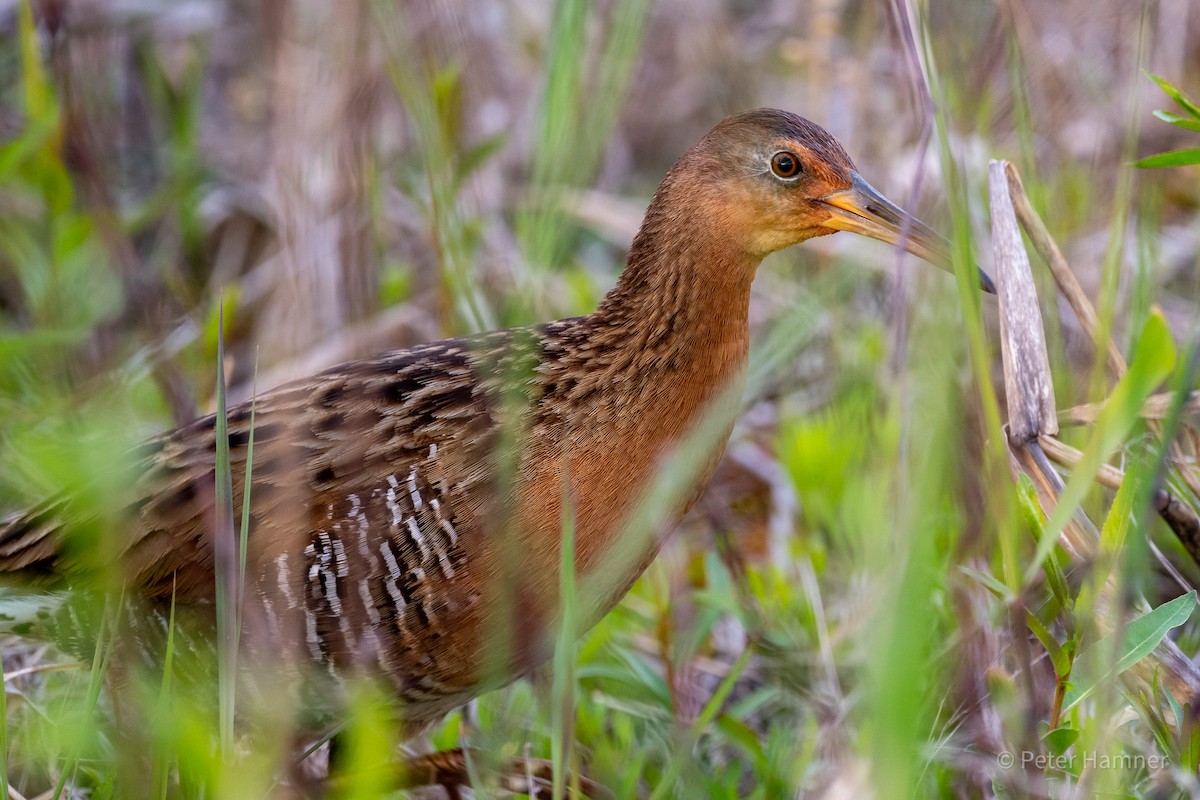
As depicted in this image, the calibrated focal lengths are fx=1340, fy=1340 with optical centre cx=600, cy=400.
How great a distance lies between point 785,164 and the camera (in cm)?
246

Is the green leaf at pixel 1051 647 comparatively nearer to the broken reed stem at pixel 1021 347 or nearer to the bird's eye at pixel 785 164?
the broken reed stem at pixel 1021 347

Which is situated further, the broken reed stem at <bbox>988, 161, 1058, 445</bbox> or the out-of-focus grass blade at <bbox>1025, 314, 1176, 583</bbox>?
the broken reed stem at <bbox>988, 161, 1058, 445</bbox>

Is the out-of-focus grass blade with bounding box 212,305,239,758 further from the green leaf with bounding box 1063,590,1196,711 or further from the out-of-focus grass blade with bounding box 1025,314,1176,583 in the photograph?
the green leaf with bounding box 1063,590,1196,711

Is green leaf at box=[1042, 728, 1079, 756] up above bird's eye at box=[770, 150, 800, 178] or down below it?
below

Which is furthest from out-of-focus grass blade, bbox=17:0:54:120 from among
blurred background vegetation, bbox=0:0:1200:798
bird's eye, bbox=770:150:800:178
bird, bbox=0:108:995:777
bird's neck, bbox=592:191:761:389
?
bird's eye, bbox=770:150:800:178

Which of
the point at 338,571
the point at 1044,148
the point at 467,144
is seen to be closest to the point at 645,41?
the point at 467,144

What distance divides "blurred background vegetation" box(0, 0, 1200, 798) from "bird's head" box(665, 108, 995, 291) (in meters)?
0.17

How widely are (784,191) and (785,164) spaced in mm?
51

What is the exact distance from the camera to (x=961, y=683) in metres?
1.89

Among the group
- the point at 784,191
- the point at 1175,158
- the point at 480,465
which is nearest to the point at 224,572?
the point at 480,465

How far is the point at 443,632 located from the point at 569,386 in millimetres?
482

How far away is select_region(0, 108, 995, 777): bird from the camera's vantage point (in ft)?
7.30

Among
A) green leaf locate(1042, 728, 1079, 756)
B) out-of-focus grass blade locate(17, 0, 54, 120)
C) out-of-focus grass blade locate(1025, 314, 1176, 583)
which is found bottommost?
green leaf locate(1042, 728, 1079, 756)

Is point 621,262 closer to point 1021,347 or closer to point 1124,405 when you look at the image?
point 1021,347
